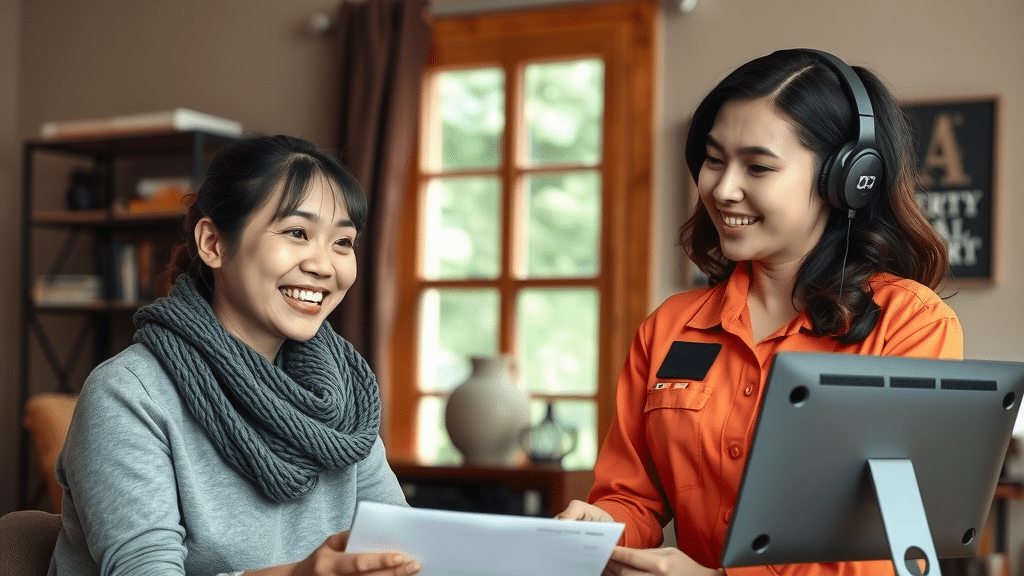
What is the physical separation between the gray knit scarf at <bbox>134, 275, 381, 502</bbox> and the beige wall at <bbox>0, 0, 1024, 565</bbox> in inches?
97.2

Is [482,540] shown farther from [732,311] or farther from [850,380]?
[732,311]

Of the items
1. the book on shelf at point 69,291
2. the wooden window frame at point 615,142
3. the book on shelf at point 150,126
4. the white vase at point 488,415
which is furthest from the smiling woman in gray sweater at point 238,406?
the book on shelf at point 69,291

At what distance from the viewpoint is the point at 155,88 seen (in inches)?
189

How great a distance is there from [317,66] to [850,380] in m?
3.71

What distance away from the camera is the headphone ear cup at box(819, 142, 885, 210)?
1.35m

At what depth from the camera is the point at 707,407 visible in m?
1.40

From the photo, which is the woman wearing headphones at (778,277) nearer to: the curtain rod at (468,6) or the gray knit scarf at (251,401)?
the gray knit scarf at (251,401)

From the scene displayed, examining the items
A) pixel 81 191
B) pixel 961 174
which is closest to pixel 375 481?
pixel 961 174

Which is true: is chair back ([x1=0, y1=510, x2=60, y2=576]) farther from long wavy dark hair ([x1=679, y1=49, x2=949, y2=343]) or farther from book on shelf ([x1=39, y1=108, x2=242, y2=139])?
book on shelf ([x1=39, y1=108, x2=242, y2=139])

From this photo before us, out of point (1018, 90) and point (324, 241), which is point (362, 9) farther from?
point (324, 241)

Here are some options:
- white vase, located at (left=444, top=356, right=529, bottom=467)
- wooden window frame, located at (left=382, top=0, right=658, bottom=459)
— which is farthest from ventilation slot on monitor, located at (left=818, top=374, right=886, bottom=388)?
wooden window frame, located at (left=382, top=0, right=658, bottom=459)

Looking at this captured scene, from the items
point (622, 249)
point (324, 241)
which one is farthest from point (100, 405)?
point (622, 249)

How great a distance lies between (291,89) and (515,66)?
1.05m

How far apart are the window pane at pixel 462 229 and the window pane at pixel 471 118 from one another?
0.29ft
